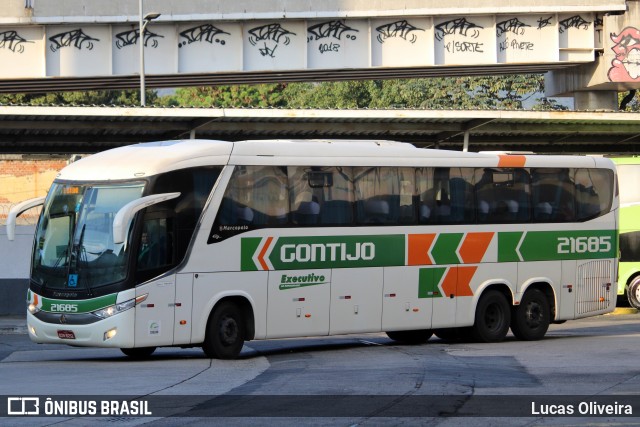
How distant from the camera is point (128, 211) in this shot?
1755 cm

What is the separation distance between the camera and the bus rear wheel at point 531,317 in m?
23.2

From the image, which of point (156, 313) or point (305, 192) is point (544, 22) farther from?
point (156, 313)

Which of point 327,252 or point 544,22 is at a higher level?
point 544,22

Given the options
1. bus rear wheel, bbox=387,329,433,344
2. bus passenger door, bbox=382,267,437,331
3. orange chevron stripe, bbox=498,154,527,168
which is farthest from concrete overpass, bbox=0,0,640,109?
bus passenger door, bbox=382,267,437,331

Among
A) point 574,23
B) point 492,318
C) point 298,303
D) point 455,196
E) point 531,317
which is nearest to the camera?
point 298,303

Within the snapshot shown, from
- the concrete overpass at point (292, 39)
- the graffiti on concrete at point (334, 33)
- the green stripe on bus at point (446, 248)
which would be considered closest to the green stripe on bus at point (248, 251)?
the green stripe on bus at point (446, 248)

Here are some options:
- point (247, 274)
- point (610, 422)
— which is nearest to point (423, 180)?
point (247, 274)

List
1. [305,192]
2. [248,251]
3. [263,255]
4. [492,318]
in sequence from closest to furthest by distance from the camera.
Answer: [248,251] < [263,255] < [305,192] < [492,318]

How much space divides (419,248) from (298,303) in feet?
8.87

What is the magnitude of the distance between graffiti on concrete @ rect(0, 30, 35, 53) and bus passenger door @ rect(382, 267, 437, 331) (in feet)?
90.9

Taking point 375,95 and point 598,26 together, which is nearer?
point 598,26

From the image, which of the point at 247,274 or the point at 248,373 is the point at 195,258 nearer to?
the point at 247,274

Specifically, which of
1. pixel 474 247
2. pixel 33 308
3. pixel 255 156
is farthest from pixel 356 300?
pixel 33 308

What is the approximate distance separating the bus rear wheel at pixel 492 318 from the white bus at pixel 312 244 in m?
0.03
